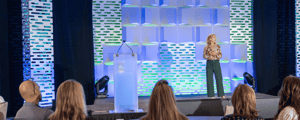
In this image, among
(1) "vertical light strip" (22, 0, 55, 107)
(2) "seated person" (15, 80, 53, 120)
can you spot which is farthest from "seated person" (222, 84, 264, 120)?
(1) "vertical light strip" (22, 0, 55, 107)

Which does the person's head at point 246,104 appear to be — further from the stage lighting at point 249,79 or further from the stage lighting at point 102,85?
the stage lighting at point 249,79

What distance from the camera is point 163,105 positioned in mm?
1609

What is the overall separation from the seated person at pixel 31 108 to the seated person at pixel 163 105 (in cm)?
94

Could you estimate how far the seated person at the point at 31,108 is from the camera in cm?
199

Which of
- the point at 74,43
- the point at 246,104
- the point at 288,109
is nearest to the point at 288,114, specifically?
the point at 288,109

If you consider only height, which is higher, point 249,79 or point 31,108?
point 31,108

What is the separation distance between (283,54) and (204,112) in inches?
132

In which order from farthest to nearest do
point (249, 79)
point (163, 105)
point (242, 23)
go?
point (242, 23), point (249, 79), point (163, 105)

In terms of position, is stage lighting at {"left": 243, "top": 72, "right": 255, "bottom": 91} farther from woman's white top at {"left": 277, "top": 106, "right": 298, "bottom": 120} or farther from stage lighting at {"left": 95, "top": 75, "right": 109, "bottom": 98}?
woman's white top at {"left": 277, "top": 106, "right": 298, "bottom": 120}

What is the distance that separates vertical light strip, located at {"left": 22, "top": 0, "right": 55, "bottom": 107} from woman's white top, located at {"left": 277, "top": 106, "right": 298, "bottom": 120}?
4.57 meters

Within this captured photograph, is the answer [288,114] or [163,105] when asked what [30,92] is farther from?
[288,114]

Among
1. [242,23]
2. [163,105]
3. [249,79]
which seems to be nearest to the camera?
[163,105]

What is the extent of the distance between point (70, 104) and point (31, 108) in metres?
0.57

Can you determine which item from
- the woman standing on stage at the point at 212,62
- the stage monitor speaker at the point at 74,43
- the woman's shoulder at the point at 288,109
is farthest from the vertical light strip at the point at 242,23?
the woman's shoulder at the point at 288,109
